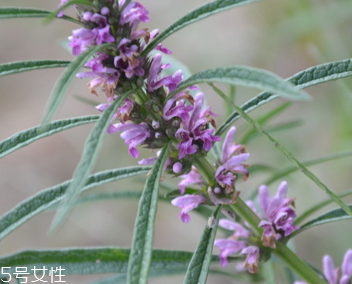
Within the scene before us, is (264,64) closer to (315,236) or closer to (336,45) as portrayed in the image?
(336,45)

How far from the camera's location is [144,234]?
586 mm

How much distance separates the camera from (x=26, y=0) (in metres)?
3.34

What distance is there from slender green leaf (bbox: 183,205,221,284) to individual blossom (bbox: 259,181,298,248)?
9 centimetres

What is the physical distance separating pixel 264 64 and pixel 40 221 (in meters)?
1.40

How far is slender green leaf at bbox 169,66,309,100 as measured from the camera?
1.59 feet

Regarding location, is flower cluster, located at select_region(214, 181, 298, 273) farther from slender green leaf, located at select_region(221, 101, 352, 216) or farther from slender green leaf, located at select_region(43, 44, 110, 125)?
slender green leaf, located at select_region(43, 44, 110, 125)

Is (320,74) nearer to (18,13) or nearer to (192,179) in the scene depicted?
(192,179)

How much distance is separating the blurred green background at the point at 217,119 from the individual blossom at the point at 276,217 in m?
0.91

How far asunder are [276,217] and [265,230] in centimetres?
4

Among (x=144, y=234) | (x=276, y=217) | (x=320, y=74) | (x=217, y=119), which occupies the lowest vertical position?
(x=144, y=234)

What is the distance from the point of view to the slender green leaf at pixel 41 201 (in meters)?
0.72

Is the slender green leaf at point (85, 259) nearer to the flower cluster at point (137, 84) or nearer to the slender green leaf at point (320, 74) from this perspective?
the flower cluster at point (137, 84)

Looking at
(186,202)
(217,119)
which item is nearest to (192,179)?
(186,202)

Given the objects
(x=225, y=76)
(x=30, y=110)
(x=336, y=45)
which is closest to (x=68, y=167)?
(x=30, y=110)
